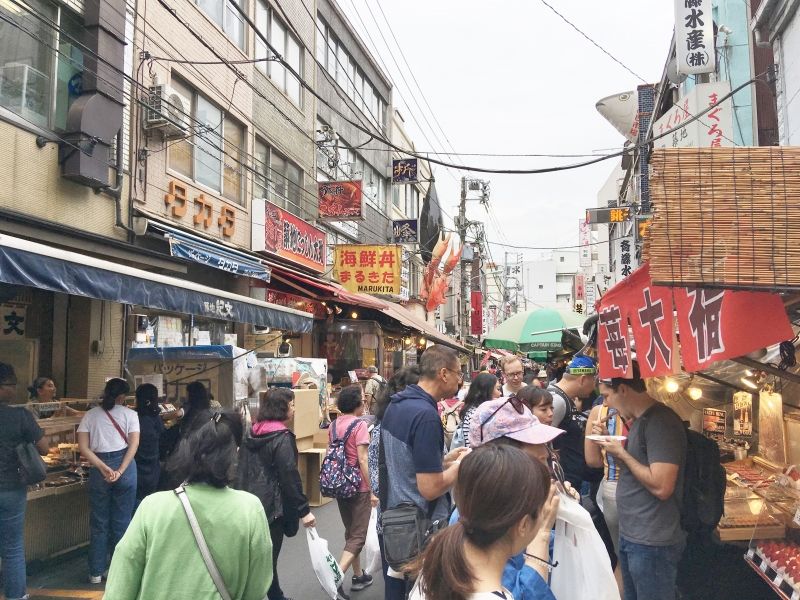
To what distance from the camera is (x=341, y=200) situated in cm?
1752

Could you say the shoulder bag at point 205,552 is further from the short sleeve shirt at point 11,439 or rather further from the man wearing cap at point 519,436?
the short sleeve shirt at point 11,439

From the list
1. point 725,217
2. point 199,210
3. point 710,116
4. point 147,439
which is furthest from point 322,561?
point 710,116

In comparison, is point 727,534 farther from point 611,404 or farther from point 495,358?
point 495,358

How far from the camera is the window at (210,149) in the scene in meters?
11.6

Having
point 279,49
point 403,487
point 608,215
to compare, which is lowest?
point 403,487

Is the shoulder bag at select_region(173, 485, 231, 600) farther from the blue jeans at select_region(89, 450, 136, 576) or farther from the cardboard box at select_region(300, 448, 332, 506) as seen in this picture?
the cardboard box at select_region(300, 448, 332, 506)

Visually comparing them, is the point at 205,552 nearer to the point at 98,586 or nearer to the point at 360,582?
the point at 360,582

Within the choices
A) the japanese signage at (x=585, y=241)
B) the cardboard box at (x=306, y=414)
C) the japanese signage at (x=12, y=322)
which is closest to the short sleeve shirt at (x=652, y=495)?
the cardboard box at (x=306, y=414)

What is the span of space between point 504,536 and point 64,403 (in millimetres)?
7212

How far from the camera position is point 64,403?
7.62m

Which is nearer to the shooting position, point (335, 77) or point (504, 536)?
point (504, 536)

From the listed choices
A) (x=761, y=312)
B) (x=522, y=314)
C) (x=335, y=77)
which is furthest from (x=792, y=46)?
(x=335, y=77)

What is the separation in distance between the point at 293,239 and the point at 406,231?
36.0 feet

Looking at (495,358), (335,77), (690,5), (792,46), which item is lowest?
(495,358)
